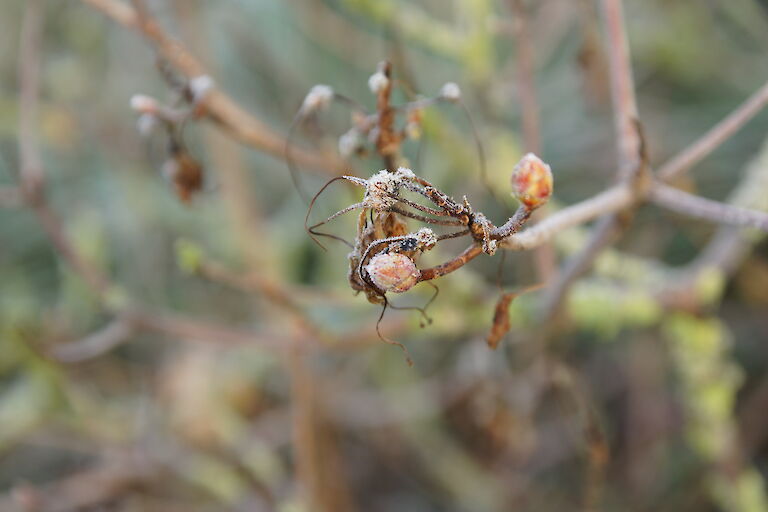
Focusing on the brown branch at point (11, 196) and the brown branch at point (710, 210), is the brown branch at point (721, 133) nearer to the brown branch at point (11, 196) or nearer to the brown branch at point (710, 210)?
the brown branch at point (710, 210)

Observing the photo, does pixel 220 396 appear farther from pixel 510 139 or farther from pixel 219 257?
pixel 510 139

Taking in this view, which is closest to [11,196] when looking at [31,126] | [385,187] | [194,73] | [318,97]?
[31,126]

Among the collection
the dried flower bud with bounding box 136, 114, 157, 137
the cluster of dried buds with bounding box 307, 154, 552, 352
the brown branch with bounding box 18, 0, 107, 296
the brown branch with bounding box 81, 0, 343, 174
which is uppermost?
the brown branch with bounding box 18, 0, 107, 296

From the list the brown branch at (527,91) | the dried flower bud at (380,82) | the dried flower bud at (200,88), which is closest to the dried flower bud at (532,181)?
the dried flower bud at (380,82)

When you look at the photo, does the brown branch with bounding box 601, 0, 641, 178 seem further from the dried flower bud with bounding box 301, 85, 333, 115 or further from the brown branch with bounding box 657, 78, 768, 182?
the dried flower bud with bounding box 301, 85, 333, 115

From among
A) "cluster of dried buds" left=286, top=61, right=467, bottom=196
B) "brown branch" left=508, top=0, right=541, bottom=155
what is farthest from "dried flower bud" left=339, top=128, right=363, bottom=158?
"brown branch" left=508, top=0, right=541, bottom=155

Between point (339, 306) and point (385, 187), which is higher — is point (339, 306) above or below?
above

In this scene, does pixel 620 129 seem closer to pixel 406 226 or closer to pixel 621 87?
pixel 621 87
